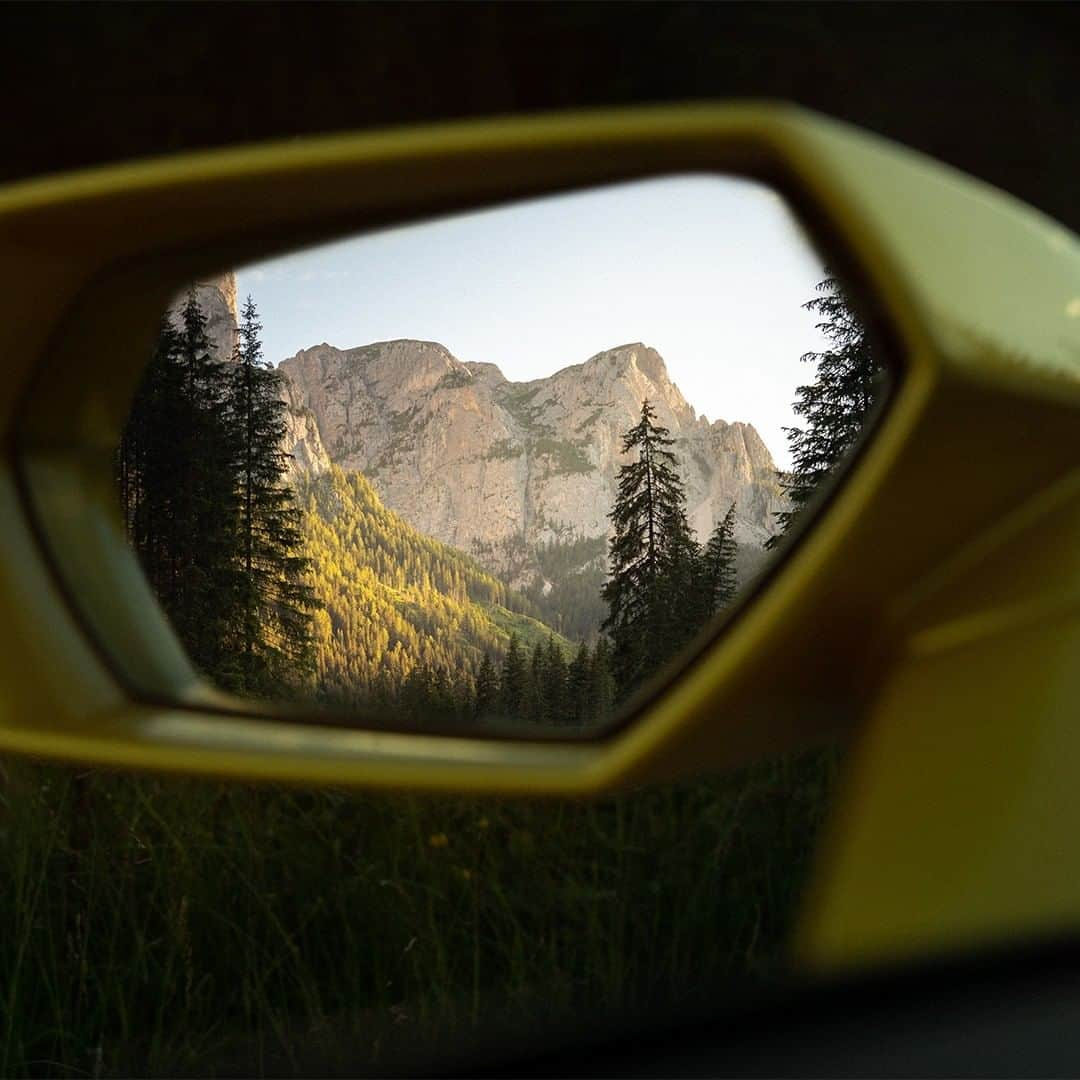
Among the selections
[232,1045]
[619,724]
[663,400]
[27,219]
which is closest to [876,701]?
[619,724]

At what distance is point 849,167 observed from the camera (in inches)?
34.6

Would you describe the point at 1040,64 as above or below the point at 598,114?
above

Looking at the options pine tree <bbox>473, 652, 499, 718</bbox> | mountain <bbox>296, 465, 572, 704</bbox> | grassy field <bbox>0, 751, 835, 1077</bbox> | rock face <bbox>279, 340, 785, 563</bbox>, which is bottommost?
grassy field <bbox>0, 751, 835, 1077</bbox>

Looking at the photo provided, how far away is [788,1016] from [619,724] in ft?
1.01

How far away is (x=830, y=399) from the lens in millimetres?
991

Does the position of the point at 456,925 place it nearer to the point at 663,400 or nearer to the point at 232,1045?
the point at 232,1045

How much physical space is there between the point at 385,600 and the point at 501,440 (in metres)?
0.21

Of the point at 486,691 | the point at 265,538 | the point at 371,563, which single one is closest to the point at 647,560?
the point at 486,691

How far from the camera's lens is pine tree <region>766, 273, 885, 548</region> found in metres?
0.94

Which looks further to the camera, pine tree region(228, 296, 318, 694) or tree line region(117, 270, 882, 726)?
pine tree region(228, 296, 318, 694)

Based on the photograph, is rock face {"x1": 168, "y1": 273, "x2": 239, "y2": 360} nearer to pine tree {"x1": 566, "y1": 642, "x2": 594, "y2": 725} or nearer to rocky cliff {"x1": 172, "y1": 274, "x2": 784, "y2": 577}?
rocky cliff {"x1": 172, "y1": 274, "x2": 784, "y2": 577}

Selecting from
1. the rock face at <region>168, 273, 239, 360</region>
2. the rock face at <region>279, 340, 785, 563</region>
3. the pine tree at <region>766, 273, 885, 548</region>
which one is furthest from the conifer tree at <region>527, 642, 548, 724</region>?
the rock face at <region>168, 273, 239, 360</region>

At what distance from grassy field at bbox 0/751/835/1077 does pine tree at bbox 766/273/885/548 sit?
608 mm

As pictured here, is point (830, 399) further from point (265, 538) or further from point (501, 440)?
point (265, 538)
